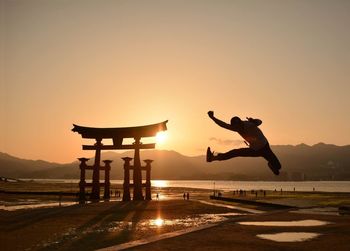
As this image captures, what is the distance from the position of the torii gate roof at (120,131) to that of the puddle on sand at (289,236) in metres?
20.6

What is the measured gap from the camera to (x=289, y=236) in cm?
1479

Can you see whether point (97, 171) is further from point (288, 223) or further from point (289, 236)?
point (289, 236)

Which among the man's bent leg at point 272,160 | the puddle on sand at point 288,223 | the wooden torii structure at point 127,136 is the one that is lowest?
the puddle on sand at point 288,223

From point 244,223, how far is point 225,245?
6459 millimetres

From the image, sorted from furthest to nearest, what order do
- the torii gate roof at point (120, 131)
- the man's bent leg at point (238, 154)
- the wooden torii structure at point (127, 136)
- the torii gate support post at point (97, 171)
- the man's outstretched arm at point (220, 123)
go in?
the torii gate support post at point (97, 171) < the wooden torii structure at point (127, 136) < the torii gate roof at point (120, 131) < the man's bent leg at point (238, 154) < the man's outstretched arm at point (220, 123)

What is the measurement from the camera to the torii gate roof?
3512 centimetres

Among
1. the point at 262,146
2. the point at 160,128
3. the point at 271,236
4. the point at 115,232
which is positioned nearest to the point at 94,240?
the point at 115,232

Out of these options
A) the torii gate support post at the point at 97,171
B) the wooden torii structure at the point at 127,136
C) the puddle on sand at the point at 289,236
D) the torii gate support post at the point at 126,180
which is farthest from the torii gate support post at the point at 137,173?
the puddle on sand at the point at 289,236

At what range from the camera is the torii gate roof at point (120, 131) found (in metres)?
35.1

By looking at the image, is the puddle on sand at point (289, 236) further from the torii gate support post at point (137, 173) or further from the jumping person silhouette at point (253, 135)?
the torii gate support post at point (137, 173)

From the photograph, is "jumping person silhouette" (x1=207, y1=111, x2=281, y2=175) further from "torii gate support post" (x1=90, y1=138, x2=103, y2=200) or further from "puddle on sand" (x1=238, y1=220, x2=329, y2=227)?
"torii gate support post" (x1=90, y1=138, x2=103, y2=200)

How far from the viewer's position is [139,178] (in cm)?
3747

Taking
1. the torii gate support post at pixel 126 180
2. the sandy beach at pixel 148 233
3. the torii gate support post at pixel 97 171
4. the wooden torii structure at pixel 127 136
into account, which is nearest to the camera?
the sandy beach at pixel 148 233

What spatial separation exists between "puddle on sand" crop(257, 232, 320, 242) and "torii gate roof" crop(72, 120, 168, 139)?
67.4 ft
